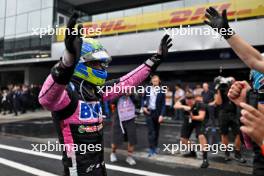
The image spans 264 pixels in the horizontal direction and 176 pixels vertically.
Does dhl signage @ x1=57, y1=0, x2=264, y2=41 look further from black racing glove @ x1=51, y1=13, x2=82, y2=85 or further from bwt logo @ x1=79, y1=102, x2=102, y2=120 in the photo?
black racing glove @ x1=51, y1=13, x2=82, y2=85

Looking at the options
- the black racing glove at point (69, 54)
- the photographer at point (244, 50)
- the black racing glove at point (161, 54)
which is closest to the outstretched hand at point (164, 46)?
the black racing glove at point (161, 54)

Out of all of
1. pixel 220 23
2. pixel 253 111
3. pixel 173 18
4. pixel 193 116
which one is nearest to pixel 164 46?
pixel 220 23

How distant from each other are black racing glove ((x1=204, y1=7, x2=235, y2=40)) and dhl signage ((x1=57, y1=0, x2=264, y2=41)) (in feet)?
40.3

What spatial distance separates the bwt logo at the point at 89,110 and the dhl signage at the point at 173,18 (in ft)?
41.8

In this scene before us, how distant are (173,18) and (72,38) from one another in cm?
1441

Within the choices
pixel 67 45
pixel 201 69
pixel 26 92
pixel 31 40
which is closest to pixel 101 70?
pixel 67 45

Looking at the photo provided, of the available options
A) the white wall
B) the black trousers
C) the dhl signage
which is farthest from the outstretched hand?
the dhl signage

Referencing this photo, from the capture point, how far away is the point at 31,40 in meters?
24.7

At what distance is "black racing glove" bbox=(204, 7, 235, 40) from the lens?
8.48 ft

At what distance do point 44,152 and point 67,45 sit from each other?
683 cm

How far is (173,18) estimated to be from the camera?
16000 millimetres

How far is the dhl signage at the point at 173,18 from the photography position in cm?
1431

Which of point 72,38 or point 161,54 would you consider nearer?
point 72,38

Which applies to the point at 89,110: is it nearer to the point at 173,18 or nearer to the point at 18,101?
the point at 173,18
